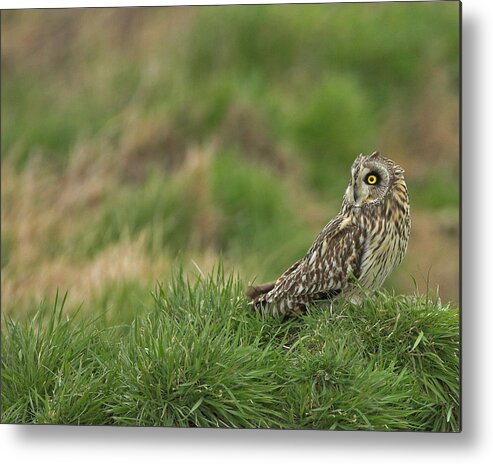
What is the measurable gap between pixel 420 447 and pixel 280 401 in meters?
0.40

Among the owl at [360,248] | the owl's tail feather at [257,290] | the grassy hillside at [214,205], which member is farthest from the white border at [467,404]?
the owl's tail feather at [257,290]

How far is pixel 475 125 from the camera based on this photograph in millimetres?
3354

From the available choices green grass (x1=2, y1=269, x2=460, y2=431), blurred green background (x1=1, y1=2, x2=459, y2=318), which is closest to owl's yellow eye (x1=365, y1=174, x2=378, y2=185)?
blurred green background (x1=1, y1=2, x2=459, y2=318)

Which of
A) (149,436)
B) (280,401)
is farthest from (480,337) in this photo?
Answer: (149,436)

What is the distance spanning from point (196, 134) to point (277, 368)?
3.06 ft

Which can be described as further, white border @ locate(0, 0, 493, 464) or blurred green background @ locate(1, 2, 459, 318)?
blurred green background @ locate(1, 2, 459, 318)

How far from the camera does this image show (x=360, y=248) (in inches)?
133

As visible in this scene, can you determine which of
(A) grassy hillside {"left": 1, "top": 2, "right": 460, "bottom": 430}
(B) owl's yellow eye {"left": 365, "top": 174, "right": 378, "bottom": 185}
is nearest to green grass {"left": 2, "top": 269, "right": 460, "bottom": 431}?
(A) grassy hillside {"left": 1, "top": 2, "right": 460, "bottom": 430}

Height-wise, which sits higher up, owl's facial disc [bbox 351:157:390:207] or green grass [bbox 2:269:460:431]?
owl's facial disc [bbox 351:157:390:207]

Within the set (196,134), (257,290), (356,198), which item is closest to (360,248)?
(356,198)

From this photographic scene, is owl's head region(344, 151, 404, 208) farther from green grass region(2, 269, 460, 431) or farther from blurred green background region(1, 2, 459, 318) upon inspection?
green grass region(2, 269, 460, 431)

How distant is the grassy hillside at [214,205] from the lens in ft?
11.0

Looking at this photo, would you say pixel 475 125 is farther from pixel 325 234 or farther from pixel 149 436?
pixel 149 436

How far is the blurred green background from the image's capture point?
11.9 ft
